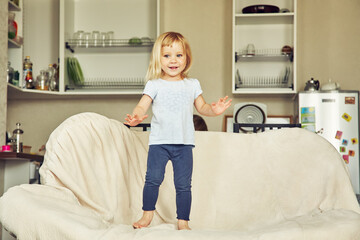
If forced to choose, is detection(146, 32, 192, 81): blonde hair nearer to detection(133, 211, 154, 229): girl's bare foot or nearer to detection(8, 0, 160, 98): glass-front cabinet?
detection(133, 211, 154, 229): girl's bare foot

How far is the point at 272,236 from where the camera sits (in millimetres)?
1513

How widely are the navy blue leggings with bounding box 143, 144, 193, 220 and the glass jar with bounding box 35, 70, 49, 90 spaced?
9.70ft

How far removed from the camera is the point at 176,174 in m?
2.00

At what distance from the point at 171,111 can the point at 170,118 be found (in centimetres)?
3

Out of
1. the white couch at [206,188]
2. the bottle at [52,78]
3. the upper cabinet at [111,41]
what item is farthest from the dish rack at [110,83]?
the white couch at [206,188]

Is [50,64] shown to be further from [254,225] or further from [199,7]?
[254,225]

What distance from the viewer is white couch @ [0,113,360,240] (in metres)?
1.55

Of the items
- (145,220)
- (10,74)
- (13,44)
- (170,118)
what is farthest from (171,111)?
(13,44)

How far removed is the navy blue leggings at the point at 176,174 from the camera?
1956mm

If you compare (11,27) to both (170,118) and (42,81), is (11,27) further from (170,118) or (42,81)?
(170,118)

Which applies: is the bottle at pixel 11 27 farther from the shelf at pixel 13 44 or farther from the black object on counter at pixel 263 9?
the black object on counter at pixel 263 9

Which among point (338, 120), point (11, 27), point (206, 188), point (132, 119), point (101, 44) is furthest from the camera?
point (101, 44)

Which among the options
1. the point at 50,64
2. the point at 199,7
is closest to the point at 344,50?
the point at 199,7

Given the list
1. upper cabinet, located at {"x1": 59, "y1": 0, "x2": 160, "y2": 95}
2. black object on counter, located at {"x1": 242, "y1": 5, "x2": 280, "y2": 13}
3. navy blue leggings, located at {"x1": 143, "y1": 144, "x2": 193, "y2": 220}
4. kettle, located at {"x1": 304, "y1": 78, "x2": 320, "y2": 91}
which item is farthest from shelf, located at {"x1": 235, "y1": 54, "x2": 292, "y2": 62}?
navy blue leggings, located at {"x1": 143, "y1": 144, "x2": 193, "y2": 220}
